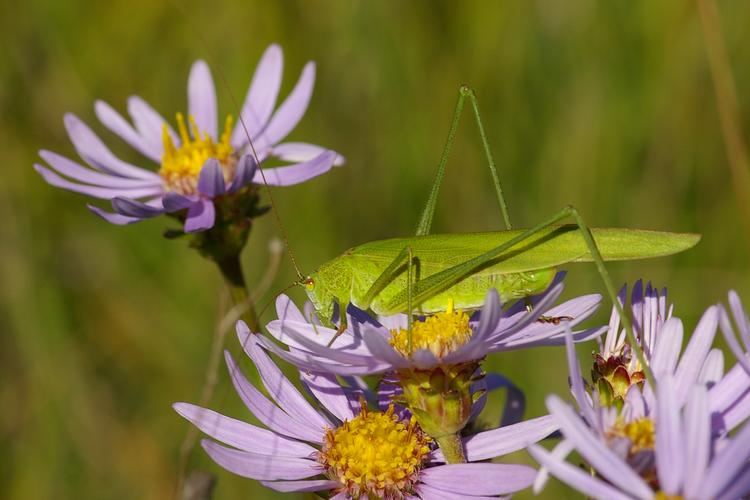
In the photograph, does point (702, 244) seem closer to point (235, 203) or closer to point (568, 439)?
point (235, 203)

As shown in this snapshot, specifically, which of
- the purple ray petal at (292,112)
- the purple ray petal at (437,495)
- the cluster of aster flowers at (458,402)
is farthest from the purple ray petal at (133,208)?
the purple ray petal at (437,495)

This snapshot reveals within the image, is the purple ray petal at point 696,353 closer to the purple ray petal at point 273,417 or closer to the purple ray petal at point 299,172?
the purple ray petal at point 273,417

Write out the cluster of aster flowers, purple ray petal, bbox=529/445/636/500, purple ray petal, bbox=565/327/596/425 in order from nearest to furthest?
purple ray petal, bbox=529/445/636/500
the cluster of aster flowers
purple ray petal, bbox=565/327/596/425

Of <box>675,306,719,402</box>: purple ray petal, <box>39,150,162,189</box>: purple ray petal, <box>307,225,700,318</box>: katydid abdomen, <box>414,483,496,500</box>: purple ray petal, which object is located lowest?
<box>414,483,496,500</box>: purple ray petal

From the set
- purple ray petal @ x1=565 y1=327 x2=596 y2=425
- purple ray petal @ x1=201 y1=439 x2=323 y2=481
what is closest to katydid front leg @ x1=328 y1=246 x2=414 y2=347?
purple ray petal @ x1=201 y1=439 x2=323 y2=481

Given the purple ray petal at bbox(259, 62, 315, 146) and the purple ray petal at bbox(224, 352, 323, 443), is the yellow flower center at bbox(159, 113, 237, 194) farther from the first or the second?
the purple ray petal at bbox(224, 352, 323, 443)

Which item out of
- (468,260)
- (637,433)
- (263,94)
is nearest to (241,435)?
(468,260)

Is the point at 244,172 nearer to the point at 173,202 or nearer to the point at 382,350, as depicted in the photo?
the point at 173,202

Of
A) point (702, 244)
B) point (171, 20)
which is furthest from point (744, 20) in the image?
point (171, 20)
